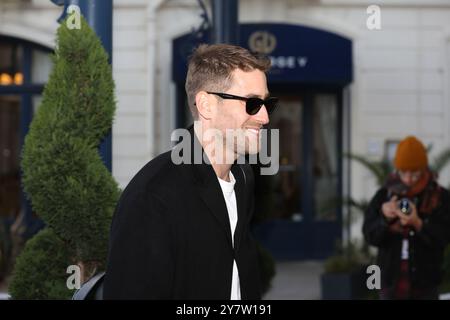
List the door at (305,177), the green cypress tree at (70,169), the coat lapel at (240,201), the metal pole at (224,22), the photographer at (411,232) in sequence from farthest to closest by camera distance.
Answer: the door at (305,177)
the metal pole at (224,22)
the photographer at (411,232)
the green cypress tree at (70,169)
the coat lapel at (240,201)

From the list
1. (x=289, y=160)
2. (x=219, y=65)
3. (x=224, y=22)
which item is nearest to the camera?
(x=219, y=65)

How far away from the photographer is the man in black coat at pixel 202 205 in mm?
2494

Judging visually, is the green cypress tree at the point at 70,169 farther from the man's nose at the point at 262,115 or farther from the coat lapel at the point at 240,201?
the man's nose at the point at 262,115

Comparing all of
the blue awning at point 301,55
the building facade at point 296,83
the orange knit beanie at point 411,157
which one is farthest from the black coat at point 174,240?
the building facade at point 296,83

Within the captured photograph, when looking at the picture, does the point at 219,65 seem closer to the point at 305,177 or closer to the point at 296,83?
the point at 296,83

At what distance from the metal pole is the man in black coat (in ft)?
12.6

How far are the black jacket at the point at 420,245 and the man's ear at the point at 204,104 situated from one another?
302 cm

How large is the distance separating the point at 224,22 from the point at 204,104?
160 inches

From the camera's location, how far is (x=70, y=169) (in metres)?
4.41

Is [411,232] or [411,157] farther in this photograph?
[411,157]

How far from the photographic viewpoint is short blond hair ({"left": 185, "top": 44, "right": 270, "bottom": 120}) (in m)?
2.79

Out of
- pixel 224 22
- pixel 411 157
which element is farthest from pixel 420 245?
pixel 224 22

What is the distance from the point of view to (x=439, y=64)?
1209 cm
